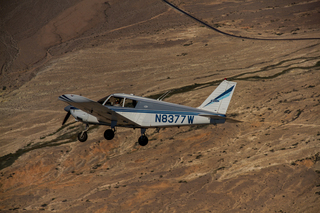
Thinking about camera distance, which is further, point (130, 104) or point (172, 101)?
point (172, 101)

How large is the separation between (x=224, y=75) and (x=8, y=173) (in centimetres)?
3113

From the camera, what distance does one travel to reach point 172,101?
46156 millimetres

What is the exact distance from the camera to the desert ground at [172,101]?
1261 inches

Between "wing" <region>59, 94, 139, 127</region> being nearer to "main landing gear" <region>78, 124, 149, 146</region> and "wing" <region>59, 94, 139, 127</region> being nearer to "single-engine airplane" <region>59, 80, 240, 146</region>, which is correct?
"single-engine airplane" <region>59, 80, 240, 146</region>

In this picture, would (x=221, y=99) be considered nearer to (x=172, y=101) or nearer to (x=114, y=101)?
(x=114, y=101)

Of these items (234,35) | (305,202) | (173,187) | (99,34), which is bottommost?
(305,202)

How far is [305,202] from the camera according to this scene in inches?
1165

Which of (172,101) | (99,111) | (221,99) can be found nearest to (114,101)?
(99,111)

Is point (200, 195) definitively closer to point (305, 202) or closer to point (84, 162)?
Result: point (305, 202)

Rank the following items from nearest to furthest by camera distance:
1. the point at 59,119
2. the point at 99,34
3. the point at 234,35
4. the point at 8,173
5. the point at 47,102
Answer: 1. the point at 8,173
2. the point at 59,119
3. the point at 47,102
4. the point at 234,35
5. the point at 99,34

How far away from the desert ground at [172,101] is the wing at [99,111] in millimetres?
8993

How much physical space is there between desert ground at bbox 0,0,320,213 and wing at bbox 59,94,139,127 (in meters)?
8.99

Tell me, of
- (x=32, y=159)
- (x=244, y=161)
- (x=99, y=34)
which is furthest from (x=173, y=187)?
(x=99, y=34)

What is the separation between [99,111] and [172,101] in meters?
22.9
